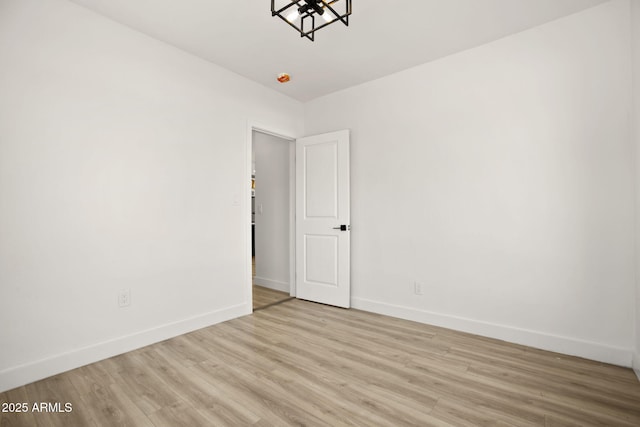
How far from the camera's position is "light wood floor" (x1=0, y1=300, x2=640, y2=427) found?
1.71 metres

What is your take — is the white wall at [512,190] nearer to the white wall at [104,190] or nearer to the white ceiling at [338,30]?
the white ceiling at [338,30]

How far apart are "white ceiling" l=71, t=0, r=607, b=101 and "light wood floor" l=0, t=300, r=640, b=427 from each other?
2736 millimetres

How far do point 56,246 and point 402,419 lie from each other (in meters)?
2.58

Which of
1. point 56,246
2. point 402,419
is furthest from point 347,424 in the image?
point 56,246

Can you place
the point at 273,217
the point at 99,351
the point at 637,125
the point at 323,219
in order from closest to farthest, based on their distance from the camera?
the point at 637,125 → the point at 99,351 → the point at 323,219 → the point at 273,217

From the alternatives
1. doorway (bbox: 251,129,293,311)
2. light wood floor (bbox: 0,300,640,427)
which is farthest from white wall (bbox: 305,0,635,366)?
doorway (bbox: 251,129,293,311)

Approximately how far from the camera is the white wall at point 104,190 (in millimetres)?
2074

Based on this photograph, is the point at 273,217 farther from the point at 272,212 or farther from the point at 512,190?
the point at 512,190

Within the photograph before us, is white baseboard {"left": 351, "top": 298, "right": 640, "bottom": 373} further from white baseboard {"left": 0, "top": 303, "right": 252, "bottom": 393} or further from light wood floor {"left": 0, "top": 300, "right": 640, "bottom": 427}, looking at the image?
white baseboard {"left": 0, "top": 303, "right": 252, "bottom": 393}

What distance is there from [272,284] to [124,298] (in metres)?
2.43

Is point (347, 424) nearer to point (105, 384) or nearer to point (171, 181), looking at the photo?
point (105, 384)

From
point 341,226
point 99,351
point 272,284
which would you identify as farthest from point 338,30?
point 272,284

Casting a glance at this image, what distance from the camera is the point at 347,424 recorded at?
165 cm

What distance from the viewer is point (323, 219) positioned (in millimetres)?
3949
